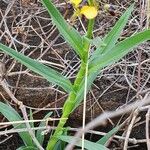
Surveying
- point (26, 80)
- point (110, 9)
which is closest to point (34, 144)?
point (26, 80)

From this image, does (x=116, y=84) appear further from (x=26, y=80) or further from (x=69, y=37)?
(x=69, y=37)

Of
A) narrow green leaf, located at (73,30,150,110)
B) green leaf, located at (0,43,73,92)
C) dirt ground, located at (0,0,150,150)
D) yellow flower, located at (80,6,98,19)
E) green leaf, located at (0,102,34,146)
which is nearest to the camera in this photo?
yellow flower, located at (80,6,98,19)

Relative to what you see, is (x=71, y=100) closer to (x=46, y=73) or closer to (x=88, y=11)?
(x=46, y=73)

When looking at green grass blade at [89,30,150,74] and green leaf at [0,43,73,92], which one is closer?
green grass blade at [89,30,150,74]

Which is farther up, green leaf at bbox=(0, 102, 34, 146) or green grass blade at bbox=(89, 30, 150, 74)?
green grass blade at bbox=(89, 30, 150, 74)

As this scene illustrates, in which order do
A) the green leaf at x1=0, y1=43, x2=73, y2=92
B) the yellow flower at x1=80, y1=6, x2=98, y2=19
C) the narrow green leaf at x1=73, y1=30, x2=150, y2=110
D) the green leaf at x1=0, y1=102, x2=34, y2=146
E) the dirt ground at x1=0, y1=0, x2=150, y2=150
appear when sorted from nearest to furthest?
the yellow flower at x1=80, y1=6, x2=98, y2=19 < the narrow green leaf at x1=73, y1=30, x2=150, y2=110 < the green leaf at x1=0, y1=43, x2=73, y2=92 < the green leaf at x1=0, y1=102, x2=34, y2=146 < the dirt ground at x1=0, y1=0, x2=150, y2=150

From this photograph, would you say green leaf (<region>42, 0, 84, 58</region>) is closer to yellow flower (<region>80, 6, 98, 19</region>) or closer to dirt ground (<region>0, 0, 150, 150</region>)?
yellow flower (<region>80, 6, 98, 19</region>)

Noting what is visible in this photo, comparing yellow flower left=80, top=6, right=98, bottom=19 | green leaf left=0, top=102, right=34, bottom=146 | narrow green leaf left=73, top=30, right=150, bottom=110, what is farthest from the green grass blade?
green leaf left=0, top=102, right=34, bottom=146
